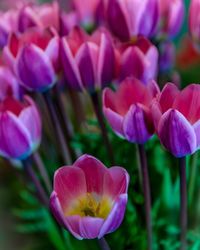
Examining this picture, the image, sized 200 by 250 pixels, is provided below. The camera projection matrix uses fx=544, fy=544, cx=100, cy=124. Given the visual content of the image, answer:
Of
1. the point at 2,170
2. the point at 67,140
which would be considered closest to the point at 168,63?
the point at 67,140

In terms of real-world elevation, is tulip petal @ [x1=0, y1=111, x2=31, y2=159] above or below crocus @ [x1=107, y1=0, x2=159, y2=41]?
below

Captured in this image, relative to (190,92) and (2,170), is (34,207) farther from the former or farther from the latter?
(190,92)

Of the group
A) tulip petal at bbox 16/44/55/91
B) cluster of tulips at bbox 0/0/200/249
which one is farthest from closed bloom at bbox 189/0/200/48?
tulip petal at bbox 16/44/55/91

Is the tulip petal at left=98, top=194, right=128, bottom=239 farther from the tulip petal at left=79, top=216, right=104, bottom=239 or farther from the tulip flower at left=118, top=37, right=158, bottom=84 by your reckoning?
the tulip flower at left=118, top=37, right=158, bottom=84

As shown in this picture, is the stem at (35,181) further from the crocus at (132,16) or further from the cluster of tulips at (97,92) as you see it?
the crocus at (132,16)

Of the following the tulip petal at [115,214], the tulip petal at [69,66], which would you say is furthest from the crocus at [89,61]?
the tulip petal at [115,214]

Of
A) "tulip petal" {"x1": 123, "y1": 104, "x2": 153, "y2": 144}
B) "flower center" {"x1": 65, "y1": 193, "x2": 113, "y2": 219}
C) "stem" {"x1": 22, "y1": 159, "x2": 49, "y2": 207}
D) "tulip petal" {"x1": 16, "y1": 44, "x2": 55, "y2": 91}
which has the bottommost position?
"stem" {"x1": 22, "y1": 159, "x2": 49, "y2": 207}

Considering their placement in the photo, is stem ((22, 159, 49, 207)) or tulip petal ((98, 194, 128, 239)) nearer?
tulip petal ((98, 194, 128, 239))
